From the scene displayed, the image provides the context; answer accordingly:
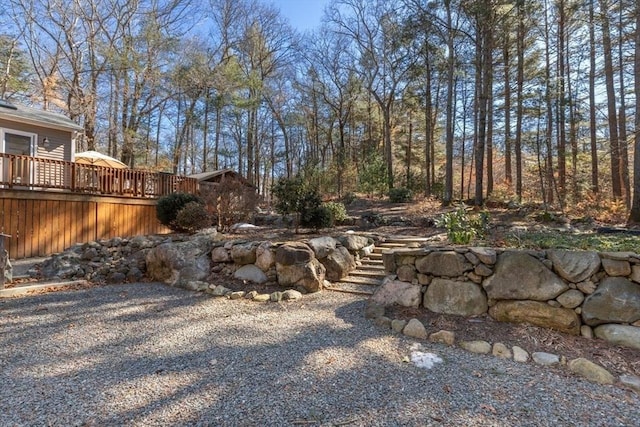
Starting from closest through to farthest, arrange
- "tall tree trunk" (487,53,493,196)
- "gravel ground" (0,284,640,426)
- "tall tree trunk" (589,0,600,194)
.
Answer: "gravel ground" (0,284,640,426)
"tall tree trunk" (589,0,600,194)
"tall tree trunk" (487,53,493,196)

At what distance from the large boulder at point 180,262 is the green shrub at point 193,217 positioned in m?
1.27

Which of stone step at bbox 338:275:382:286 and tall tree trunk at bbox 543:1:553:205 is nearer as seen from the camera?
stone step at bbox 338:275:382:286

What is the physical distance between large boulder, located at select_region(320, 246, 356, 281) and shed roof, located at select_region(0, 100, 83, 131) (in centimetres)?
969

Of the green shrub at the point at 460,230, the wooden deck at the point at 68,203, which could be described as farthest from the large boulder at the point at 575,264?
the wooden deck at the point at 68,203

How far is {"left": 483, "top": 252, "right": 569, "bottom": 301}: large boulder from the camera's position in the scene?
11.0 feet

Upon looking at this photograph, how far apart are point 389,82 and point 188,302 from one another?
14608 mm

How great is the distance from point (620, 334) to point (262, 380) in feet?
10.4

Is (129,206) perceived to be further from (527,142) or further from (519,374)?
(527,142)

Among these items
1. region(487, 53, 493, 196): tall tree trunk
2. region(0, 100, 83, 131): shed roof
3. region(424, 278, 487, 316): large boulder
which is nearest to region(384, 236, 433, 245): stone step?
region(424, 278, 487, 316): large boulder

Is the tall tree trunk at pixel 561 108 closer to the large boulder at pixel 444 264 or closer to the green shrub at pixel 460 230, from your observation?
the green shrub at pixel 460 230

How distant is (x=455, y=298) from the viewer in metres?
3.74

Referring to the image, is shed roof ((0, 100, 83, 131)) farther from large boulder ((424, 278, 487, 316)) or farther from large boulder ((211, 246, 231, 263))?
large boulder ((424, 278, 487, 316))

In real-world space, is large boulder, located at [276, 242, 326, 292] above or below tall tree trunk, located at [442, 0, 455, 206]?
below

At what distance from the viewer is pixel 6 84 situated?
47.5 feet
